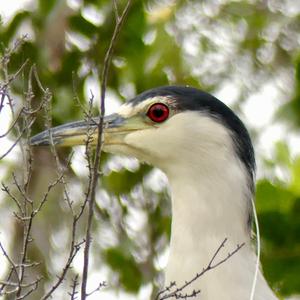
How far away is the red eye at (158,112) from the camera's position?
3.36m

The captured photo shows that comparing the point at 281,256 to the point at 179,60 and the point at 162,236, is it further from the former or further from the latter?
the point at 179,60

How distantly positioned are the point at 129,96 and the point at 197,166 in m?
1.13

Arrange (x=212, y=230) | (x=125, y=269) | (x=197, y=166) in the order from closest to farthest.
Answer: (x=212, y=230) < (x=197, y=166) < (x=125, y=269)

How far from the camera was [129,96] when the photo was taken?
14.4 ft

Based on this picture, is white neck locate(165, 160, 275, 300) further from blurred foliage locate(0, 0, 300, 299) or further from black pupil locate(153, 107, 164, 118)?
blurred foliage locate(0, 0, 300, 299)

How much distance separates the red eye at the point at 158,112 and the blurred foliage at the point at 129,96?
23.0 inches

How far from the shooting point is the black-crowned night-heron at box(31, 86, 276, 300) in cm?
311

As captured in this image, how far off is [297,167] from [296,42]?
840mm

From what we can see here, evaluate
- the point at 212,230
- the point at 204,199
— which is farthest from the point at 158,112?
the point at 212,230

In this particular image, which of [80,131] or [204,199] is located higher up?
[80,131]

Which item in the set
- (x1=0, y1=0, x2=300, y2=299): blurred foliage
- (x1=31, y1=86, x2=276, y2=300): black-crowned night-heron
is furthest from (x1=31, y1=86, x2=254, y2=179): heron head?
(x1=0, y1=0, x2=300, y2=299): blurred foliage

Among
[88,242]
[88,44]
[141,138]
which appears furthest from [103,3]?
[88,242]

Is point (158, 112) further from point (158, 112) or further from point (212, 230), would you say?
point (212, 230)

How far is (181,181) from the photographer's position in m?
3.32
